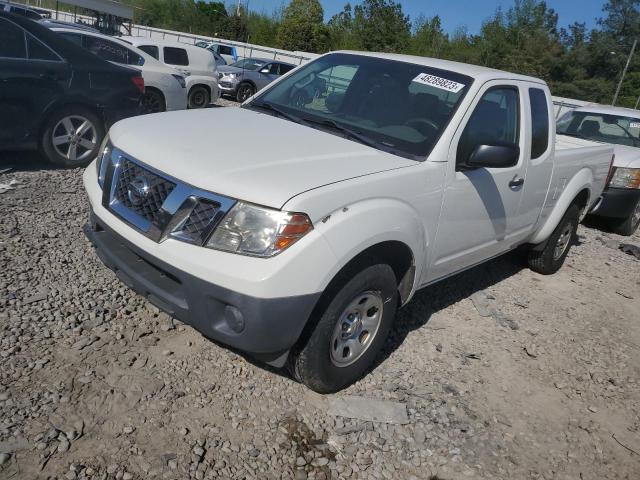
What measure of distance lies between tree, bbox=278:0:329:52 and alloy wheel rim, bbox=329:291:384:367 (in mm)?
52372

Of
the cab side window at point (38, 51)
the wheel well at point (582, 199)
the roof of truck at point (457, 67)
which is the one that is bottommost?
the wheel well at point (582, 199)

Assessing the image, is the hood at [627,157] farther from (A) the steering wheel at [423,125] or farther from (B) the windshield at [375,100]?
(A) the steering wheel at [423,125]

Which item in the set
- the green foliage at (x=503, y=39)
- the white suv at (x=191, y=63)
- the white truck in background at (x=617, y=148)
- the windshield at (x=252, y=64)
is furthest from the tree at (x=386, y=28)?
the white truck in background at (x=617, y=148)

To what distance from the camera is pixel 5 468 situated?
231 centimetres

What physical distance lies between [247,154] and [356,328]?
1.16 m

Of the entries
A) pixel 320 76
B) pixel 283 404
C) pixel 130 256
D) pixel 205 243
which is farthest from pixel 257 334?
pixel 320 76

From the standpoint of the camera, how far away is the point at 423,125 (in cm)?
352

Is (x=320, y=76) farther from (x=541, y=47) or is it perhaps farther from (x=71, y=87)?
(x=541, y=47)

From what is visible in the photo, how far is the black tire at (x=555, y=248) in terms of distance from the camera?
5.46 meters

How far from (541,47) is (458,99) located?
5637cm

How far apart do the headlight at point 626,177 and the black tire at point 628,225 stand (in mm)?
455

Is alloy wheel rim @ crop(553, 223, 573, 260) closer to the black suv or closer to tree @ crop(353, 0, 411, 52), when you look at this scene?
the black suv

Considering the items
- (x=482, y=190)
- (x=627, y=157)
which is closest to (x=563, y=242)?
(x=482, y=190)

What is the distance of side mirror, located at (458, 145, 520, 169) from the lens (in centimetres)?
336
